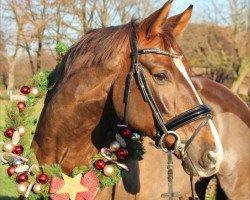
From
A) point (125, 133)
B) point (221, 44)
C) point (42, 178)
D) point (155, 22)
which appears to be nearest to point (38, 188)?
point (42, 178)

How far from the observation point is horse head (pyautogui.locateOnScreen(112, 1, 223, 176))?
232 cm

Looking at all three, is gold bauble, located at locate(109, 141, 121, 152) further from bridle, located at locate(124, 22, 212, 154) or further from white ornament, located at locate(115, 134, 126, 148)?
bridle, located at locate(124, 22, 212, 154)

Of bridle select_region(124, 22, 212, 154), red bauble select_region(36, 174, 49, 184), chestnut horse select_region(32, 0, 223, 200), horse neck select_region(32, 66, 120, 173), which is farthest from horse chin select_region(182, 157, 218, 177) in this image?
red bauble select_region(36, 174, 49, 184)

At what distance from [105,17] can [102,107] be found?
14322mm

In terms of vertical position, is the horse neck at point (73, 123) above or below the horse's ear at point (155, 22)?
below

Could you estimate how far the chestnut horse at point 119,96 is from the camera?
2348mm

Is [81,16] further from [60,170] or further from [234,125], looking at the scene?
[60,170]

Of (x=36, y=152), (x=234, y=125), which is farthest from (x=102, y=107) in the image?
(x=234, y=125)

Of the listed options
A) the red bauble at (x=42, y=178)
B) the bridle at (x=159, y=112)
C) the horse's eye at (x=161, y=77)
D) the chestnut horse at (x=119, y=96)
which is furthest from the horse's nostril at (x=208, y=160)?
the red bauble at (x=42, y=178)

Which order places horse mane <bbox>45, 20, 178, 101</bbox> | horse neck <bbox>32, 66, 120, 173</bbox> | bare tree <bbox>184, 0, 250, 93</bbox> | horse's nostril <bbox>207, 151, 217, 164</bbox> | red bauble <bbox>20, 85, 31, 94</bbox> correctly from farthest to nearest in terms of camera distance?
bare tree <bbox>184, 0, 250, 93</bbox>, red bauble <bbox>20, 85, 31, 94</bbox>, horse neck <bbox>32, 66, 120, 173</bbox>, horse mane <bbox>45, 20, 178, 101</bbox>, horse's nostril <bbox>207, 151, 217, 164</bbox>

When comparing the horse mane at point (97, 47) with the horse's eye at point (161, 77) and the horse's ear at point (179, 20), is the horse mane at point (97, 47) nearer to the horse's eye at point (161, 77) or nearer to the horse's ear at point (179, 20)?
the horse's ear at point (179, 20)

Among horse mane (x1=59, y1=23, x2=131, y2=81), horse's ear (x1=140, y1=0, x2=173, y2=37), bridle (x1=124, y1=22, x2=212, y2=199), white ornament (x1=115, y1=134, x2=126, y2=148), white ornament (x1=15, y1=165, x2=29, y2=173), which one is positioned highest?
horse's ear (x1=140, y1=0, x2=173, y2=37)

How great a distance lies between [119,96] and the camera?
8.14 feet

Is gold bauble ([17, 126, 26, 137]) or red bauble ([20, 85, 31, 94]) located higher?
red bauble ([20, 85, 31, 94])
